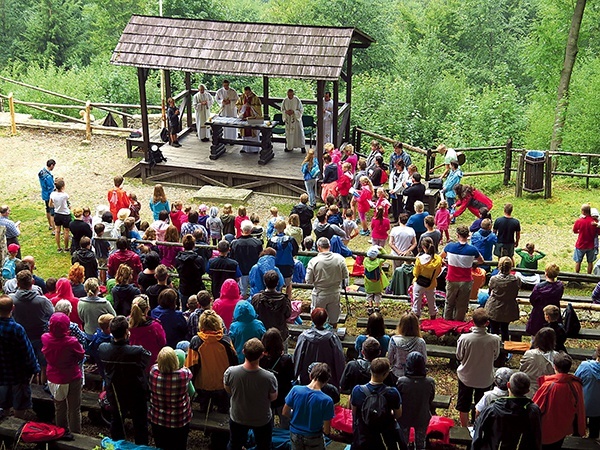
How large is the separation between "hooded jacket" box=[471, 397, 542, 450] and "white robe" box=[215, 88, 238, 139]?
14245 millimetres

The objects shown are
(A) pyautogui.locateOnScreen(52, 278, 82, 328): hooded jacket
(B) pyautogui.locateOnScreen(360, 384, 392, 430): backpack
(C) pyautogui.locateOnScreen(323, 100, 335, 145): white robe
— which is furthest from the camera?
A: (C) pyautogui.locateOnScreen(323, 100, 335, 145): white robe

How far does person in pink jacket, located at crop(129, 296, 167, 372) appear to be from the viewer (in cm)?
791

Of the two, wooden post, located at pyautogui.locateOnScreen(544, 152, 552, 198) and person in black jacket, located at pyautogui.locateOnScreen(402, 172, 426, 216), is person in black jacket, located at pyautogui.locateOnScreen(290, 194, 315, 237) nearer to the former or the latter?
person in black jacket, located at pyautogui.locateOnScreen(402, 172, 426, 216)

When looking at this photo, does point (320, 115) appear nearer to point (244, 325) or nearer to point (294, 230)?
point (294, 230)

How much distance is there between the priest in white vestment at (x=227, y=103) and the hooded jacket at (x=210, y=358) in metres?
12.8

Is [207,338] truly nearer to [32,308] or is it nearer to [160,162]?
[32,308]

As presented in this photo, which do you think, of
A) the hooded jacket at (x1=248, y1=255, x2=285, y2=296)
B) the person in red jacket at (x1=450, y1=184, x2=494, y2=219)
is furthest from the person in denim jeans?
the person in red jacket at (x1=450, y1=184, x2=494, y2=219)

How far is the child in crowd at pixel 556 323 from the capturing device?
27.6 feet

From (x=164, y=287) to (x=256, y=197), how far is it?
900 centimetres

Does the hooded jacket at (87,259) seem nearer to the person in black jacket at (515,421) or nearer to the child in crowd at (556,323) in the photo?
the child in crowd at (556,323)

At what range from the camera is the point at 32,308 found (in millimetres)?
8500

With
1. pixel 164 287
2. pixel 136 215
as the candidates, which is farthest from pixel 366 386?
pixel 136 215

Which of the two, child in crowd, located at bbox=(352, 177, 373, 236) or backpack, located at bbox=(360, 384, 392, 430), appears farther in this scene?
child in crowd, located at bbox=(352, 177, 373, 236)

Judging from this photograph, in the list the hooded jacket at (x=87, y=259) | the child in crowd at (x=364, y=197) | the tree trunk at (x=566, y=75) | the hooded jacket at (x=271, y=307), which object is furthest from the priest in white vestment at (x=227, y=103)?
the hooded jacket at (x=271, y=307)
